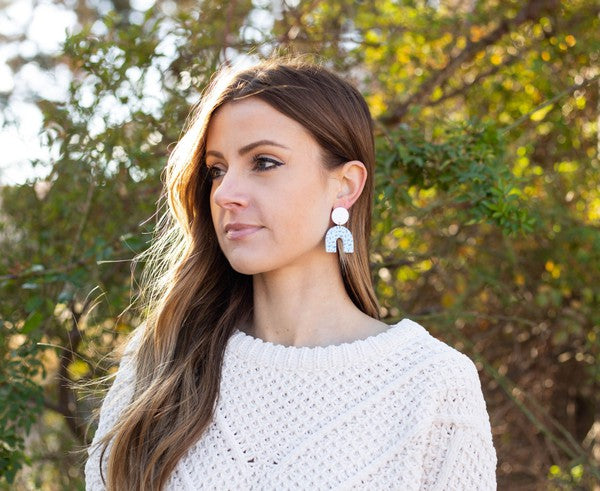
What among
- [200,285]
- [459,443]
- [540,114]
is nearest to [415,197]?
[540,114]

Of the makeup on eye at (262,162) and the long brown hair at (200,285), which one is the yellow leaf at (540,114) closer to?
the long brown hair at (200,285)

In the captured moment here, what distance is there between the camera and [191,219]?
2.47m

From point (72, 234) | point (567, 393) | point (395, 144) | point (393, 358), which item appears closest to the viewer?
point (393, 358)

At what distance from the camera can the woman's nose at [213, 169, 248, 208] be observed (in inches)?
81.0

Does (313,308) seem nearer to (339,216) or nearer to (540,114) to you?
(339,216)

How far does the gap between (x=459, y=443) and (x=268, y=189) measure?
30.3 inches

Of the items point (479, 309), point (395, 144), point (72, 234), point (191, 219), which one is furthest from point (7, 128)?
point (479, 309)

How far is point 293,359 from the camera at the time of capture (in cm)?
209

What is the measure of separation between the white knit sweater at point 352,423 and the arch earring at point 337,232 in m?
0.26

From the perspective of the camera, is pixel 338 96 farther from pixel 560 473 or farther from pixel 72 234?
pixel 560 473

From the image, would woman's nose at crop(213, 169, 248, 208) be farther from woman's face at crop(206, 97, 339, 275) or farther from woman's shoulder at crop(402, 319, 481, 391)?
woman's shoulder at crop(402, 319, 481, 391)

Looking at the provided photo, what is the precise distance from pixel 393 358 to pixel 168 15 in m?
1.82

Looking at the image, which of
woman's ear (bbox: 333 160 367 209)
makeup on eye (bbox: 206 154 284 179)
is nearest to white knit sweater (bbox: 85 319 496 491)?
woman's ear (bbox: 333 160 367 209)

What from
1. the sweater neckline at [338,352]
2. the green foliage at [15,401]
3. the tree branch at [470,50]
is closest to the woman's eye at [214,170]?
the sweater neckline at [338,352]
